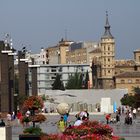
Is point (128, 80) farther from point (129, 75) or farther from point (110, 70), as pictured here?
point (110, 70)

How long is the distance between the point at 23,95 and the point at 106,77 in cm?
9080

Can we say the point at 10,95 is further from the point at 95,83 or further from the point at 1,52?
the point at 95,83

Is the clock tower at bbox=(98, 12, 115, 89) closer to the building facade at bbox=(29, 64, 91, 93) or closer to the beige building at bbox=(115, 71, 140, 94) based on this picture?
the beige building at bbox=(115, 71, 140, 94)

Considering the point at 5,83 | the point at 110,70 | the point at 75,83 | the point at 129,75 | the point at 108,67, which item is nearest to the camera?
the point at 5,83

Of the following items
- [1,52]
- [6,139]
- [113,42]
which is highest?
[113,42]

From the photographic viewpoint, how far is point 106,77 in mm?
169125

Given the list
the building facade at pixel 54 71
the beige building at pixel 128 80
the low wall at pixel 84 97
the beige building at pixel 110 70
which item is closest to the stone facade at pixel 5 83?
the low wall at pixel 84 97

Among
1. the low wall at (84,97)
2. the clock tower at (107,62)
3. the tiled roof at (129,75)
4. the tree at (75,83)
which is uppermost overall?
the clock tower at (107,62)

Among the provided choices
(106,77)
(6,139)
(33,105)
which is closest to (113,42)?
(106,77)

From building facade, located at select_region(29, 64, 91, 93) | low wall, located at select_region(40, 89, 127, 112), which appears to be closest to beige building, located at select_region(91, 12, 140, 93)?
building facade, located at select_region(29, 64, 91, 93)

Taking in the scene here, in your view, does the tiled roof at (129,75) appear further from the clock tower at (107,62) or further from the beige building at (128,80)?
the clock tower at (107,62)

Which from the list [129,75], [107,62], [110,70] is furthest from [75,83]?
[107,62]

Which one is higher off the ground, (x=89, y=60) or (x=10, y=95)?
(x=89, y=60)

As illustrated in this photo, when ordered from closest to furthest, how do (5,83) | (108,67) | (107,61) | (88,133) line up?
(88,133)
(5,83)
(108,67)
(107,61)
